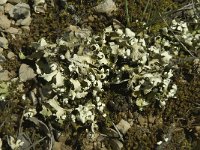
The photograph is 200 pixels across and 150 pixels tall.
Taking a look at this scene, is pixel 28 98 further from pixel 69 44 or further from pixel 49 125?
pixel 69 44

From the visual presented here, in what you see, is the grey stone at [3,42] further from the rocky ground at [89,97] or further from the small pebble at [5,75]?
the small pebble at [5,75]

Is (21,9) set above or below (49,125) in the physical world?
above

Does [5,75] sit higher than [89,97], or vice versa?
[5,75]

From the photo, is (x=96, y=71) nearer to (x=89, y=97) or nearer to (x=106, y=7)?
(x=89, y=97)

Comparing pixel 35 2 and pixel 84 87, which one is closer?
pixel 84 87

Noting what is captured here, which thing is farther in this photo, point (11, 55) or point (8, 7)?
point (8, 7)

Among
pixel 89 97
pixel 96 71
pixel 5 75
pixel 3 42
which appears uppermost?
pixel 3 42

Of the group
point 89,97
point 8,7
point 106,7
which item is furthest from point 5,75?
point 106,7

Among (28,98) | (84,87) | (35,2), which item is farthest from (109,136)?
(35,2)

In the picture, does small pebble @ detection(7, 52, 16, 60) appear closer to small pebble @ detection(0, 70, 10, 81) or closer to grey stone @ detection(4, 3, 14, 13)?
small pebble @ detection(0, 70, 10, 81)
